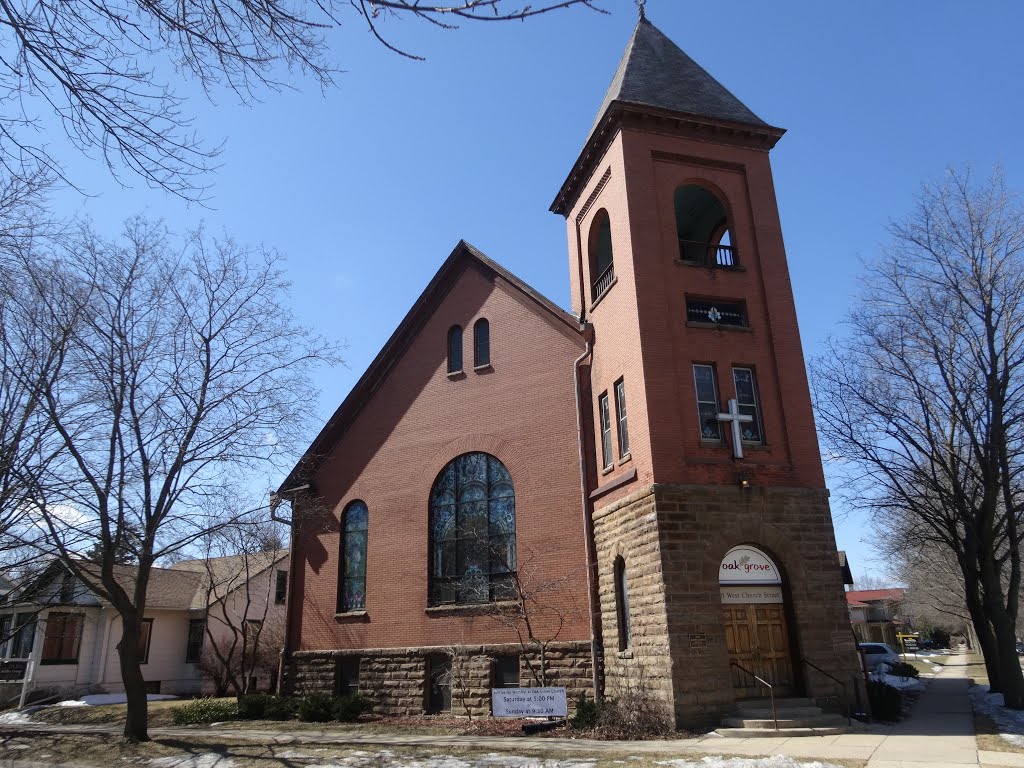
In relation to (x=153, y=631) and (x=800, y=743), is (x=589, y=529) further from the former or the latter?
(x=153, y=631)

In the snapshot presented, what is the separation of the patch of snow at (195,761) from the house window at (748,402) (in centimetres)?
1197

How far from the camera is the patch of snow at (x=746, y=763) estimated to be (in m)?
10.2

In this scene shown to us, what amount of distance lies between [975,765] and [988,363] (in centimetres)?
1100

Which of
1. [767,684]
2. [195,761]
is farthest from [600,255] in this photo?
[195,761]

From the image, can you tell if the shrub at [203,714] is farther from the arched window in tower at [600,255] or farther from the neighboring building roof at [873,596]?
the neighboring building roof at [873,596]

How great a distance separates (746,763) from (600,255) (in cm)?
1463

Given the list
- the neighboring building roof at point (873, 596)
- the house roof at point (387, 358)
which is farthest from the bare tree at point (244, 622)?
the neighboring building roof at point (873, 596)

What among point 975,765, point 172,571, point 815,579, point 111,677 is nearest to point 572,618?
point 815,579

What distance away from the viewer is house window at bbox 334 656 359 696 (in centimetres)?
2069

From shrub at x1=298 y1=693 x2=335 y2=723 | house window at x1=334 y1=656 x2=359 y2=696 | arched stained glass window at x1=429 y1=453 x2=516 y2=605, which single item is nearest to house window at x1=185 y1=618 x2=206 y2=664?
house window at x1=334 y1=656 x2=359 y2=696

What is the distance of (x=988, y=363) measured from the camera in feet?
59.3

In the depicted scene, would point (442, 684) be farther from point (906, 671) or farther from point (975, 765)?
point (906, 671)

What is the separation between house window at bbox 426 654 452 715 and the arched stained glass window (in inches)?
58.2

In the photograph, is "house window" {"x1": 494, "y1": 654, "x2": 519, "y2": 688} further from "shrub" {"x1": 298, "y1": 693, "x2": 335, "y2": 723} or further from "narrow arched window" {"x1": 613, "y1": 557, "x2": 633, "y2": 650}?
"shrub" {"x1": 298, "y1": 693, "x2": 335, "y2": 723}
